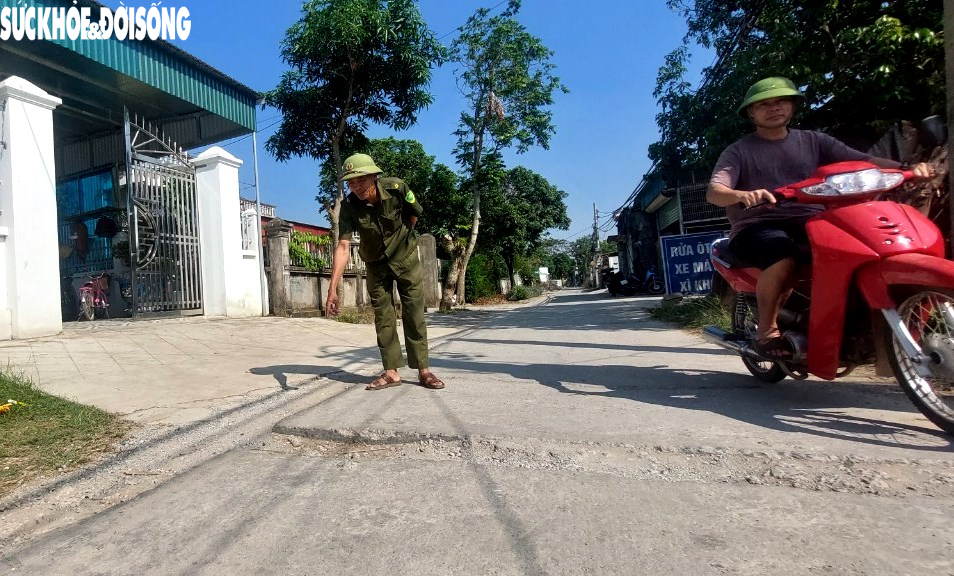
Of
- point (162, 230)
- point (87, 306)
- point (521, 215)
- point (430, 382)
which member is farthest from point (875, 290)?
point (521, 215)

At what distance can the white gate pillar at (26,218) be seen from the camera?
5.80 meters

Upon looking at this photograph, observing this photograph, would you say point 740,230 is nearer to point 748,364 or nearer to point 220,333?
point 748,364

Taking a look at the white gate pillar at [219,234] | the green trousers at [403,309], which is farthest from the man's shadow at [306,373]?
the white gate pillar at [219,234]

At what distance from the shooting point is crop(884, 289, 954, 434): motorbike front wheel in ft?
7.22

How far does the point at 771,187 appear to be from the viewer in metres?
3.06

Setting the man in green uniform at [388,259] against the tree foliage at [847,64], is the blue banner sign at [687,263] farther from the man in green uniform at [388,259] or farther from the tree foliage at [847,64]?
the man in green uniform at [388,259]

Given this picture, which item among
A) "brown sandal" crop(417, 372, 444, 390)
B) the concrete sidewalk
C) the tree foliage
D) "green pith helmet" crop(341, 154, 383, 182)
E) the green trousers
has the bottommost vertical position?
"brown sandal" crop(417, 372, 444, 390)

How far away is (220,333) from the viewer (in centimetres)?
684

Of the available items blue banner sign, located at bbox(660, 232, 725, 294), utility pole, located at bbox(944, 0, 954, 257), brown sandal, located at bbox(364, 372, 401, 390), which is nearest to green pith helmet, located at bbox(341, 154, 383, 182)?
brown sandal, located at bbox(364, 372, 401, 390)

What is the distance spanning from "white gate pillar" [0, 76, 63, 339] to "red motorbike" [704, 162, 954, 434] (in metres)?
6.90

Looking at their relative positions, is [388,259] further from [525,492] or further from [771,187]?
[771,187]

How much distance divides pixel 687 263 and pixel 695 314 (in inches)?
56.3

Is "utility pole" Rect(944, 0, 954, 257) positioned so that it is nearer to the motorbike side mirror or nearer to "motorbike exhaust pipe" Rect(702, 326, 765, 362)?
the motorbike side mirror

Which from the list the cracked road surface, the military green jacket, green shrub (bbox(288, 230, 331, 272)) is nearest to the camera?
the cracked road surface
